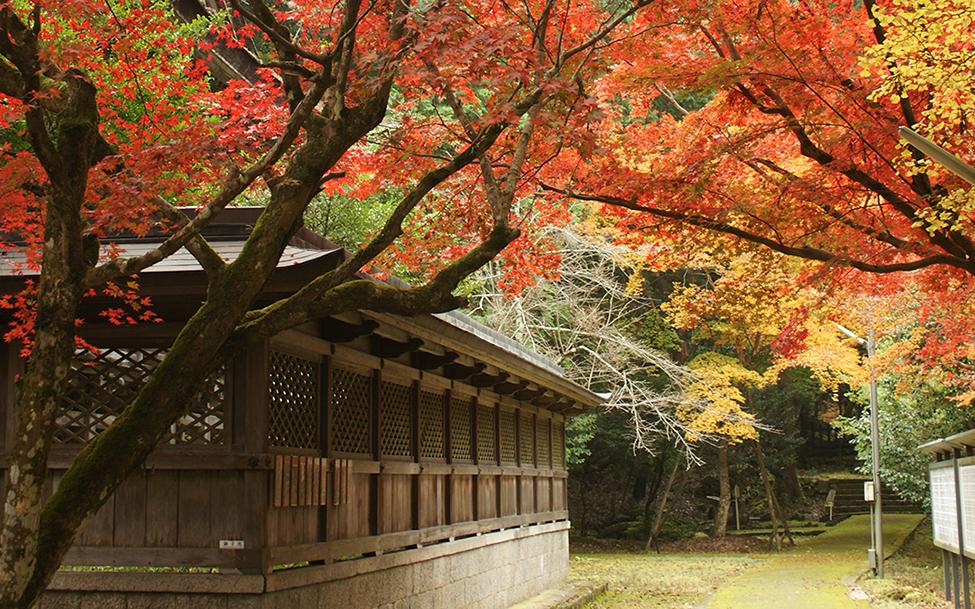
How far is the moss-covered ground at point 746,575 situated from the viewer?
18062 millimetres

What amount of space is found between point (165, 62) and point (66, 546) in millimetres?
8825

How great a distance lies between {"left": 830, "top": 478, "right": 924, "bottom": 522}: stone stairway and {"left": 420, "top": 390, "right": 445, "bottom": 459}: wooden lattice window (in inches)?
1061

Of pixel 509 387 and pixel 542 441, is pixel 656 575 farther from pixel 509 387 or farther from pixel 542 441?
pixel 509 387

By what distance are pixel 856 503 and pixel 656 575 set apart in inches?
664

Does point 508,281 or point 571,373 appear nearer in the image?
point 508,281

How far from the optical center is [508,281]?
12414mm

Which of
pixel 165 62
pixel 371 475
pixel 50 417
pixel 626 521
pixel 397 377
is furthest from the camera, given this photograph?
pixel 626 521

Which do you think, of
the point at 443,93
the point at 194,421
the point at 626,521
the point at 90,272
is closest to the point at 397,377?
the point at 194,421

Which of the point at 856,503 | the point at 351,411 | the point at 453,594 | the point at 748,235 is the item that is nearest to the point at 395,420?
the point at 351,411

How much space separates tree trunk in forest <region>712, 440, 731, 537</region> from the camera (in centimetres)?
3067

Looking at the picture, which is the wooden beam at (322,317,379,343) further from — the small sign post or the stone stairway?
the stone stairway

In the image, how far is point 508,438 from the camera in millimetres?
17141

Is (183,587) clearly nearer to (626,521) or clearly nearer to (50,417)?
(50,417)

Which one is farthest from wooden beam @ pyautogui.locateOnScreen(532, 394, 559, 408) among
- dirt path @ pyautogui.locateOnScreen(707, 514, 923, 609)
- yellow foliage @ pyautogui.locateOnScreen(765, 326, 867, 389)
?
yellow foliage @ pyautogui.locateOnScreen(765, 326, 867, 389)
